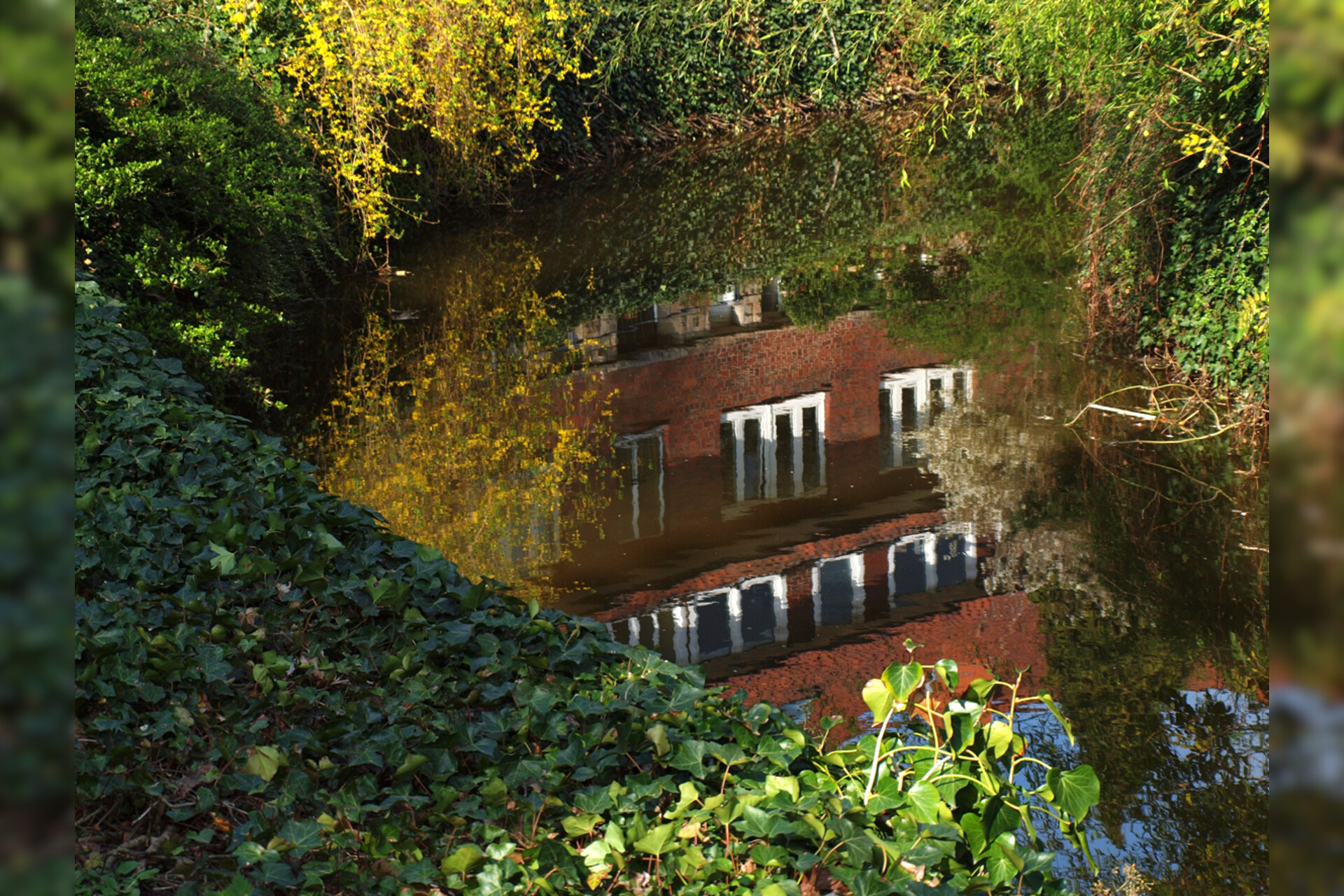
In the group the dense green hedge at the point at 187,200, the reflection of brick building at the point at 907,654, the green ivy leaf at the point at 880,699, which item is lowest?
the reflection of brick building at the point at 907,654

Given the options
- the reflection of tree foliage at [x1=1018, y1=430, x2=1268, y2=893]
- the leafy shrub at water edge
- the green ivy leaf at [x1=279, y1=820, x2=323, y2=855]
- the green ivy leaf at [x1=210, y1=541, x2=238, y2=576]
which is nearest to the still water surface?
the reflection of tree foliage at [x1=1018, y1=430, x2=1268, y2=893]

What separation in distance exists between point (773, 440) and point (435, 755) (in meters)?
5.83

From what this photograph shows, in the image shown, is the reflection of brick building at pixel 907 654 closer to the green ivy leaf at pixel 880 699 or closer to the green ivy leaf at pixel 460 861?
the green ivy leaf at pixel 880 699

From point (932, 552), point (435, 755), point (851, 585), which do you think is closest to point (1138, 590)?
point (932, 552)

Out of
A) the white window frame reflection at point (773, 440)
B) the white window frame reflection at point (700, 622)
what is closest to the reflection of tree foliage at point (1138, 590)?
the white window frame reflection at point (773, 440)

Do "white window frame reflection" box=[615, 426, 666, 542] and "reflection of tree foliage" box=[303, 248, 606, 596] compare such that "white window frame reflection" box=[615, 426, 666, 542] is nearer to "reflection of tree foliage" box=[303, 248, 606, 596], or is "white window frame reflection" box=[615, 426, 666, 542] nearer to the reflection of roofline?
"reflection of tree foliage" box=[303, 248, 606, 596]

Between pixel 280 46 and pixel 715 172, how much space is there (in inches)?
336

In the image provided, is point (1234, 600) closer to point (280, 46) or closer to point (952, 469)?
point (952, 469)

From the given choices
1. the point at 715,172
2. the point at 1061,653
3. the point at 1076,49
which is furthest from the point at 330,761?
the point at 715,172

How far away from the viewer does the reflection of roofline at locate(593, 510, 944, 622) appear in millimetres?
6592

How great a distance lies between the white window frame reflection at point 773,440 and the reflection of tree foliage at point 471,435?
1.07m

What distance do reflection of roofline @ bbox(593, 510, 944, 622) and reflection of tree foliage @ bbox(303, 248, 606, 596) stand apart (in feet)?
2.33

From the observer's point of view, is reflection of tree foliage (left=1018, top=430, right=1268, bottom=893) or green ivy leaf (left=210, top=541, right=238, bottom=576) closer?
reflection of tree foliage (left=1018, top=430, right=1268, bottom=893)

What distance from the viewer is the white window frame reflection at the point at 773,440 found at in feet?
27.3
